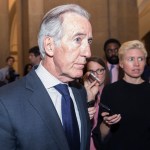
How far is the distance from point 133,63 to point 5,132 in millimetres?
1940

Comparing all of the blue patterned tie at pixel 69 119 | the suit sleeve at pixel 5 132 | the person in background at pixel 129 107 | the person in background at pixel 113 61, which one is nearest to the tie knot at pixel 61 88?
the blue patterned tie at pixel 69 119

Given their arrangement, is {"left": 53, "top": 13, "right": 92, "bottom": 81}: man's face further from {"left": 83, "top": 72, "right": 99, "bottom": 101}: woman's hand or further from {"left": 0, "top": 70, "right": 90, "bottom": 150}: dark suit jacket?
{"left": 83, "top": 72, "right": 99, "bottom": 101}: woman's hand

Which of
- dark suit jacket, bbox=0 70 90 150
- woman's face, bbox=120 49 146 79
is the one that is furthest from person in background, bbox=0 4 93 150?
woman's face, bbox=120 49 146 79

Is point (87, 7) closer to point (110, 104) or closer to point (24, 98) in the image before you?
point (110, 104)

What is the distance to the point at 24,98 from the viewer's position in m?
1.92

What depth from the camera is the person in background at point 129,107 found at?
3.28m

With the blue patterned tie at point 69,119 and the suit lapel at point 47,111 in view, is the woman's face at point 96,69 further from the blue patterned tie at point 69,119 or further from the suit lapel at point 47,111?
the suit lapel at point 47,111

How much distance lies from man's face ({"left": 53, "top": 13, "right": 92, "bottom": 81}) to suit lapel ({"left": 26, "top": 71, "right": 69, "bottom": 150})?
158 millimetres

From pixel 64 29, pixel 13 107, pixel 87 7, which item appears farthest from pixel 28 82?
pixel 87 7

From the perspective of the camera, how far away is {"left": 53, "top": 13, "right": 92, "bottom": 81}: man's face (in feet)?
6.53

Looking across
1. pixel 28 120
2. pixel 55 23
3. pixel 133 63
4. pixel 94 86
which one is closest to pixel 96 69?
pixel 133 63

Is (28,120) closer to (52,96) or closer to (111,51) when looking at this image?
(52,96)

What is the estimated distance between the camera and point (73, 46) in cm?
199

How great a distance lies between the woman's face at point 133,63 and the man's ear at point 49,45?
159 centimetres
